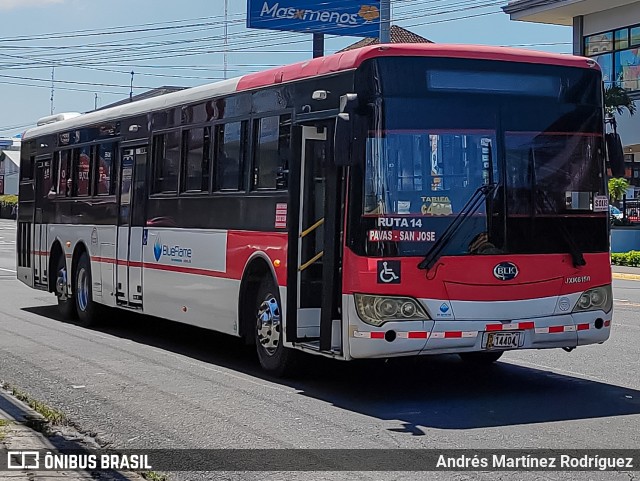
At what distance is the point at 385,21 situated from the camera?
32.6 metres

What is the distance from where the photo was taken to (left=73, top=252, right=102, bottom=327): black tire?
1644 centimetres

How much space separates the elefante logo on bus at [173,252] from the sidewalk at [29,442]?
324 centimetres

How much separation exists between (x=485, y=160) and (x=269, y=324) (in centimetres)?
286

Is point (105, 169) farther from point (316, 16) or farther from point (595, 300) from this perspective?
point (316, 16)

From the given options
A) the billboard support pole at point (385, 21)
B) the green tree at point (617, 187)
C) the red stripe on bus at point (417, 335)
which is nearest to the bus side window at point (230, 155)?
the red stripe on bus at point (417, 335)

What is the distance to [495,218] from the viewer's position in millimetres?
9883

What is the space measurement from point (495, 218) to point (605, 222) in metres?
1.25

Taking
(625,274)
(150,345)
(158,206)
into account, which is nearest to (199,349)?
(150,345)

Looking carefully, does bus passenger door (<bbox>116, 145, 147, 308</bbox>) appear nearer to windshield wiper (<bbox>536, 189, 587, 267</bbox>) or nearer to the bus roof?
the bus roof

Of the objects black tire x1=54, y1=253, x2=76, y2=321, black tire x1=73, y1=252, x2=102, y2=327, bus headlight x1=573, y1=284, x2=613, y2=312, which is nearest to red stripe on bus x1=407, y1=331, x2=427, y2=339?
bus headlight x1=573, y1=284, x2=613, y2=312

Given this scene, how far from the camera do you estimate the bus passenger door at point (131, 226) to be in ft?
48.1

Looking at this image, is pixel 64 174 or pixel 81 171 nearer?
pixel 81 171

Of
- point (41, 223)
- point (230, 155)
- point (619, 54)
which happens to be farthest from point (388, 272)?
point (619, 54)

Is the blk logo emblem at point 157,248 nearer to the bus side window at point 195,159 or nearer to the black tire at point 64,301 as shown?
the bus side window at point 195,159
